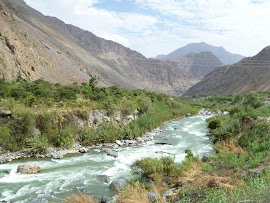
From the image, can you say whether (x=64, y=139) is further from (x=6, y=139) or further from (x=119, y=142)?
(x=119, y=142)

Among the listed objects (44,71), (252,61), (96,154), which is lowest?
(96,154)

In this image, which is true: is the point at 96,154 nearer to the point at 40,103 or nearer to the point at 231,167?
the point at 40,103

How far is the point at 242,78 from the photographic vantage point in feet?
383

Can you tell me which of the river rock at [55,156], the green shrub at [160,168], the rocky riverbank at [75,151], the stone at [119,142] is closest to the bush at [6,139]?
the rocky riverbank at [75,151]

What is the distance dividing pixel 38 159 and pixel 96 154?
406 cm

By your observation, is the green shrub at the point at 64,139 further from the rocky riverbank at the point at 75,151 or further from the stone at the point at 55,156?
the stone at the point at 55,156

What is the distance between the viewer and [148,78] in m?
174

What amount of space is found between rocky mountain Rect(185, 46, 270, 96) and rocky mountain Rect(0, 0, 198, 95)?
114ft

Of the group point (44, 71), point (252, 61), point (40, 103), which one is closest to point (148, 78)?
point (252, 61)

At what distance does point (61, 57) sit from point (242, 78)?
3593 inches

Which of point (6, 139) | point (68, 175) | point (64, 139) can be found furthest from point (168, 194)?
point (6, 139)

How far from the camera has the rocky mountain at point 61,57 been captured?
1813 inches

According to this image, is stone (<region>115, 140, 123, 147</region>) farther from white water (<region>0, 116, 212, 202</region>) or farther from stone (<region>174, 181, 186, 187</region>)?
stone (<region>174, 181, 186, 187</region>)

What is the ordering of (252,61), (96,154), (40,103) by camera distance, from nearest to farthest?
(96,154) → (40,103) → (252,61)
